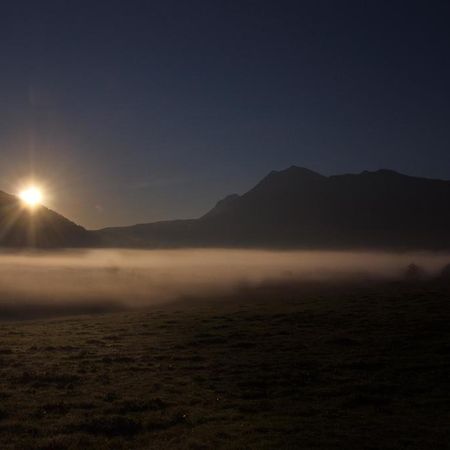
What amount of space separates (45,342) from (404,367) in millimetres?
35464

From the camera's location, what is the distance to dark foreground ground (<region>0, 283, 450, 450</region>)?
23.9 meters

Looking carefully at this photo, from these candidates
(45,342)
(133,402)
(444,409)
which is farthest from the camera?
(45,342)

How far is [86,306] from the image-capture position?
118750 millimetres

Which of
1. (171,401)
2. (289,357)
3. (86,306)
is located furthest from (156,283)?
(171,401)

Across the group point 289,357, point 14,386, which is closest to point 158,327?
point 289,357

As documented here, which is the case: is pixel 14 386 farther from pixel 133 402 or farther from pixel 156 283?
pixel 156 283

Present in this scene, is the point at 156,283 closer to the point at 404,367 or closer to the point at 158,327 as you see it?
the point at 158,327

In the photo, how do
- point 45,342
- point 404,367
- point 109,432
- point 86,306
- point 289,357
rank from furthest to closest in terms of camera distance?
point 86,306 → point 45,342 → point 289,357 → point 404,367 → point 109,432

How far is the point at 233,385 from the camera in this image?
35.2 m

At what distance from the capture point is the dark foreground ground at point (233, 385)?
78.4 ft

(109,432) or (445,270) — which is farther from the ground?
(445,270)

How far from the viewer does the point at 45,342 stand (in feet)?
183

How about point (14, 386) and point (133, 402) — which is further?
point (14, 386)

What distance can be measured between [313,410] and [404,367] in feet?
45.4
